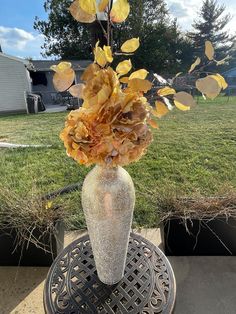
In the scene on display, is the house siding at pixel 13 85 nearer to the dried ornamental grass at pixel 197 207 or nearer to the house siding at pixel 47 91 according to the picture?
the house siding at pixel 47 91

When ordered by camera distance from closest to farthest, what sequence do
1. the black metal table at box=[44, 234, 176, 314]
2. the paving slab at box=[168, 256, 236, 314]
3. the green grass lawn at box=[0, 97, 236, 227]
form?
the black metal table at box=[44, 234, 176, 314], the paving slab at box=[168, 256, 236, 314], the green grass lawn at box=[0, 97, 236, 227]

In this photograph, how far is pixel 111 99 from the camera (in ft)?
2.68

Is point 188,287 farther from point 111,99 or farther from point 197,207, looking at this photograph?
point 111,99

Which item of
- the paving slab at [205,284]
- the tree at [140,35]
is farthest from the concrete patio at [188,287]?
the tree at [140,35]

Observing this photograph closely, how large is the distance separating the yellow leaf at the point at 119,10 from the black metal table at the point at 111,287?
112 centimetres

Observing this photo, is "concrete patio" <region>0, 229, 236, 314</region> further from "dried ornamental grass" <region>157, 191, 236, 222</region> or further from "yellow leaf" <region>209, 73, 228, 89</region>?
"yellow leaf" <region>209, 73, 228, 89</region>

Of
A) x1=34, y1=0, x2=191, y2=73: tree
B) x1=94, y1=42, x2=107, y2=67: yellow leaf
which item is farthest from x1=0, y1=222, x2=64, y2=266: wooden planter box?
x1=34, y1=0, x2=191, y2=73: tree

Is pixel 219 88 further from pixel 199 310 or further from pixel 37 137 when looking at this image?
pixel 37 137

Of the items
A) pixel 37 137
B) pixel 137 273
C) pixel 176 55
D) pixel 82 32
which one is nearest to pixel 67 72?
pixel 137 273

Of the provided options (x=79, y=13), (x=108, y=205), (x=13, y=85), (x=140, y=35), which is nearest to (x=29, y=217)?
(x=108, y=205)

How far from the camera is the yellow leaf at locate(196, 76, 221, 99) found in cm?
84

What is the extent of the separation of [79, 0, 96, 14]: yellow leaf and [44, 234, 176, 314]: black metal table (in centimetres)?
114

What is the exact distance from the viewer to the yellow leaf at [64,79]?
0.86 meters

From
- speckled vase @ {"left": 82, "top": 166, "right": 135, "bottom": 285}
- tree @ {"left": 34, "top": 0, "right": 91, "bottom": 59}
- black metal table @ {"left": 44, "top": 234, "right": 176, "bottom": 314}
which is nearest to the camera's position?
speckled vase @ {"left": 82, "top": 166, "right": 135, "bottom": 285}
